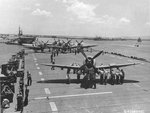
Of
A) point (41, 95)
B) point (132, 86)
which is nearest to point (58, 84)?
point (41, 95)

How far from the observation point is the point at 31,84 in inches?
1307

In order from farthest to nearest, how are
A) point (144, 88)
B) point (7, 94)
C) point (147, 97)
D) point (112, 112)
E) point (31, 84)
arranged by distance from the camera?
point (31, 84)
point (144, 88)
point (147, 97)
point (7, 94)
point (112, 112)

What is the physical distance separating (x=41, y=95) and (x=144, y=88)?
13297mm

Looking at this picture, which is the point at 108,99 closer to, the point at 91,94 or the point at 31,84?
the point at 91,94

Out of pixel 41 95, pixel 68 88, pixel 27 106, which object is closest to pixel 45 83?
pixel 68 88

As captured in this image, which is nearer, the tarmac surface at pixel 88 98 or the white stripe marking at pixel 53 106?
the tarmac surface at pixel 88 98

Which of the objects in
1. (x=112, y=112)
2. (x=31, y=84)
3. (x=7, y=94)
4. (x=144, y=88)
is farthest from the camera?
(x=31, y=84)

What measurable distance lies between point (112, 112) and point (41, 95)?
32.2ft

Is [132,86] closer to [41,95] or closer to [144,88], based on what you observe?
[144,88]

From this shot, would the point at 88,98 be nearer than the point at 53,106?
No

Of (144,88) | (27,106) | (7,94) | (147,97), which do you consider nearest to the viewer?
(27,106)

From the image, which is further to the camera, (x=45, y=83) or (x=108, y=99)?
(x=45, y=83)

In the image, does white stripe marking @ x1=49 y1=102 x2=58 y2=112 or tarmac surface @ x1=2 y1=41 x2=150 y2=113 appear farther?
white stripe marking @ x1=49 y1=102 x2=58 y2=112

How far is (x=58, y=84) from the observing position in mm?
33375
